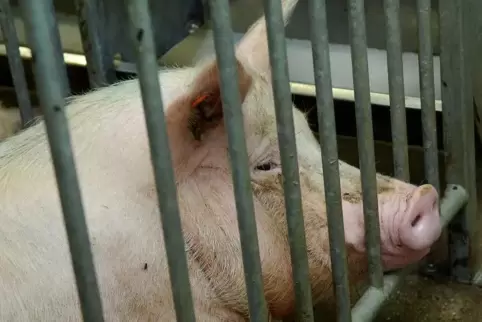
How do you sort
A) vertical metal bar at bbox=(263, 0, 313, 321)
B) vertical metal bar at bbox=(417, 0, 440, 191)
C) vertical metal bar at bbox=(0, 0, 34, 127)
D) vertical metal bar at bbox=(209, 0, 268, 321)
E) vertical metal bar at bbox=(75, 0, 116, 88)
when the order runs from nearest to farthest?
1. vertical metal bar at bbox=(209, 0, 268, 321)
2. vertical metal bar at bbox=(263, 0, 313, 321)
3. vertical metal bar at bbox=(417, 0, 440, 191)
4. vertical metal bar at bbox=(0, 0, 34, 127)
5. vertical metal bar at bbox=(75, 0, 116, 88)

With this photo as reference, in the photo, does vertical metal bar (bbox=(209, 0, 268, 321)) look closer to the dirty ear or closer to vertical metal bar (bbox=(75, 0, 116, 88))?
the dirty ear

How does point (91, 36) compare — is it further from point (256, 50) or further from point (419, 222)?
point (419, 222)

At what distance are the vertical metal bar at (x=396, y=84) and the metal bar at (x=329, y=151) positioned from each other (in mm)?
354

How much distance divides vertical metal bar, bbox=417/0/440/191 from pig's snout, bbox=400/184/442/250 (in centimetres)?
32

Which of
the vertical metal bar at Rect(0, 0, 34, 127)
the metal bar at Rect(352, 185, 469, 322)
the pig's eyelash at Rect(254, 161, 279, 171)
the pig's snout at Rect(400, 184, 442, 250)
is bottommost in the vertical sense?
the metal bar at Rect(352, 185, 469, 322)

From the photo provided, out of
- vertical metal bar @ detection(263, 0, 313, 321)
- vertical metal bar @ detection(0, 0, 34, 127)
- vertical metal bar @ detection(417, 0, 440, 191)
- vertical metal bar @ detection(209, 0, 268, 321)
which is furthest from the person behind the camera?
vertical metal bar @ detection(0, 0, 34, 127)

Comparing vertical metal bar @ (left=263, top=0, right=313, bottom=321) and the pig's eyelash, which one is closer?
vertical metal bar @ (left=263, top=0, right=313, bottom=321)

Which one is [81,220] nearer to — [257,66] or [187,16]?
[257,66]

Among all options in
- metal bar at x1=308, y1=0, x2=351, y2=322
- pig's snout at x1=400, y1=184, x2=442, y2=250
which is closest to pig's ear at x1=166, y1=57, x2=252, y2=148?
metal bar at x1=308, y1=0, x2=351, y2=322

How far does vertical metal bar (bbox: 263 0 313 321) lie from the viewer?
1.31 m

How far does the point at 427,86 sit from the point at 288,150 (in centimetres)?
72

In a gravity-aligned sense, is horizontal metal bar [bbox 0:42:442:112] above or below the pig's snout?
below

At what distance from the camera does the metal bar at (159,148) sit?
1024mm

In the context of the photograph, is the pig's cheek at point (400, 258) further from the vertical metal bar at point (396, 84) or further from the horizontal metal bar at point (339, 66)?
the horizontal metal bar at point (339, 66)
